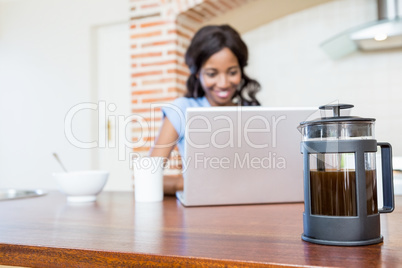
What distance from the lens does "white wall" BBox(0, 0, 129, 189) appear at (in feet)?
13.8

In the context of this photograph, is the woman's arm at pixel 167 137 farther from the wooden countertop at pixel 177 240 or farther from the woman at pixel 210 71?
the wooden countertop at pixel 177 240

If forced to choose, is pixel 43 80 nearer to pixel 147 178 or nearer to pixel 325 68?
pixel 325 68

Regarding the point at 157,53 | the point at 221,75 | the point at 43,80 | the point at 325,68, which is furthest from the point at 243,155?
the point at 43,80

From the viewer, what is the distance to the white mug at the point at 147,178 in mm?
1368

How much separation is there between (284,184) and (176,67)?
7.50ft

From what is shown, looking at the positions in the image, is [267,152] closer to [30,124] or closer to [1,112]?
[30,124]

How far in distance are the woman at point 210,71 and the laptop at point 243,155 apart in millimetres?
757

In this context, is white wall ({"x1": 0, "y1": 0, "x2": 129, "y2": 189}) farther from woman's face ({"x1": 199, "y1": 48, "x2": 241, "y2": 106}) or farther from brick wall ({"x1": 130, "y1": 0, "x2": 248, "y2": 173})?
woman's face ({"x1": 199, "y1": 48, "x2": 241, "y2": 106})

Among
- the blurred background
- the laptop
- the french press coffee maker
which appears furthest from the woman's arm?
the blurred background

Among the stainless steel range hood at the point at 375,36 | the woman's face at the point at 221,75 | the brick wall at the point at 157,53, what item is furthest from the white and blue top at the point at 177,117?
the stainless steel range hood at the point at 375,36

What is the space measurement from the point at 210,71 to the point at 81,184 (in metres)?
0.91

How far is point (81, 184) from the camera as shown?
1400mm

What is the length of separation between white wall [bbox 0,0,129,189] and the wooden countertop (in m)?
3.23

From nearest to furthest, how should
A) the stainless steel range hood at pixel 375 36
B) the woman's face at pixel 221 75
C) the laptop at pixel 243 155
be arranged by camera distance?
the laptop at pixel 243 155 < the woman's face at pixel 221 75 < the stainless steel range hood at pixel 375 36
